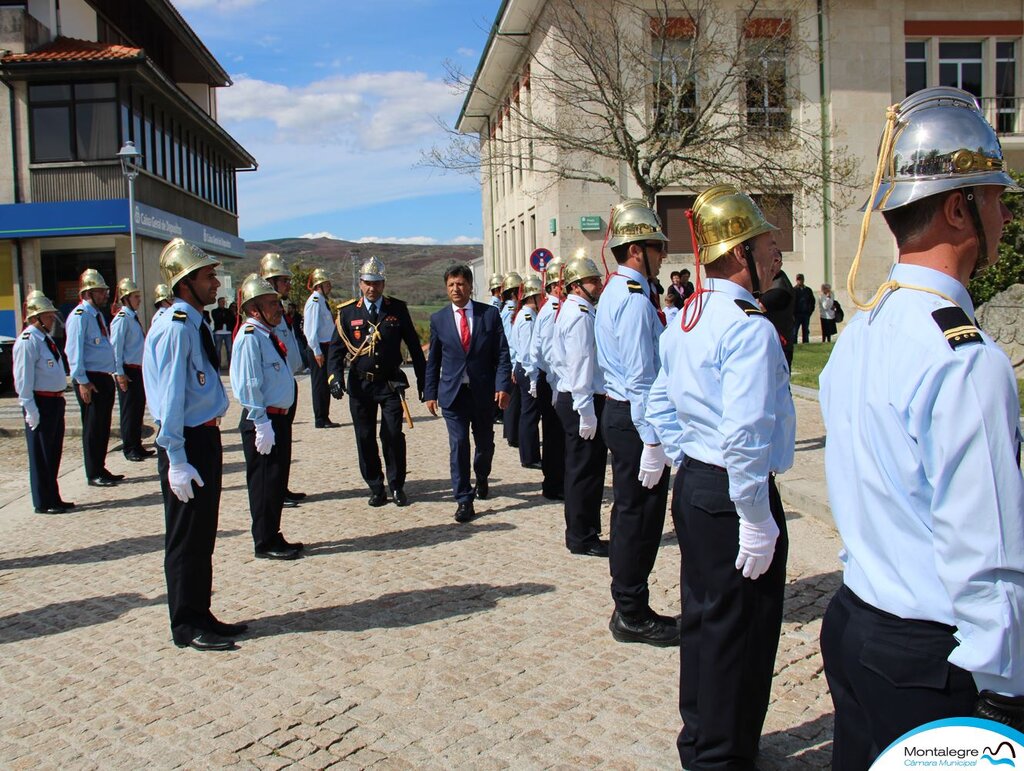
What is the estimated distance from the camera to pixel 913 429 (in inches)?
74.8

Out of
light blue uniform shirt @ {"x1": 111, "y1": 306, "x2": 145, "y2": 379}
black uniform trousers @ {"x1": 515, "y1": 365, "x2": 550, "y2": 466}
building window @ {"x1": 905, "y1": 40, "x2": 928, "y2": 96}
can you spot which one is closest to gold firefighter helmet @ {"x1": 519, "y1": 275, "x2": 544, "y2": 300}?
black uniform trousers @ {"x1": 515, "y1": 365, "x2": 550, "y2": 466}

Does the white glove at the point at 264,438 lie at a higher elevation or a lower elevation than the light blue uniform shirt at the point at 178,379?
lower

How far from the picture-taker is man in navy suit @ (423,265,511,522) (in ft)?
27.1

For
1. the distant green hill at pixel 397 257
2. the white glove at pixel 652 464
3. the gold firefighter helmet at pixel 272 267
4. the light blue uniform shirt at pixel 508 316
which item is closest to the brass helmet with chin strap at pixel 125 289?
the gold firefighter helmet at pixel 272 267

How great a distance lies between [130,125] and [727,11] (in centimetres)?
1780

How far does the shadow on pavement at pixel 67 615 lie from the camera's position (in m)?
5.43

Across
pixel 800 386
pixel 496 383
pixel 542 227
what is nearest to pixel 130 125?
pixel 542 227

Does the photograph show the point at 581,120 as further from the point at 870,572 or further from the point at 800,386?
the point at 870,572

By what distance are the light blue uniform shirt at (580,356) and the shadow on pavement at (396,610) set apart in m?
1.30

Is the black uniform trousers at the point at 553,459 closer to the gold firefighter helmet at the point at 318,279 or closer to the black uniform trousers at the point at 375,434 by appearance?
the black uniform trousers at the point at 375,434

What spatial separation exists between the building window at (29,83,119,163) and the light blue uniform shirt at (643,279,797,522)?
88.4 feet

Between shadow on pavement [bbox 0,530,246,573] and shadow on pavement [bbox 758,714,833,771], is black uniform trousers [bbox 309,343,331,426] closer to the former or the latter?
shadow on pavement [bbox 0,530,246,573]

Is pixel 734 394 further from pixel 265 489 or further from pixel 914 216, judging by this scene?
pixel 265 489

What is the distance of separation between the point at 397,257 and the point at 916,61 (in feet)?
240
